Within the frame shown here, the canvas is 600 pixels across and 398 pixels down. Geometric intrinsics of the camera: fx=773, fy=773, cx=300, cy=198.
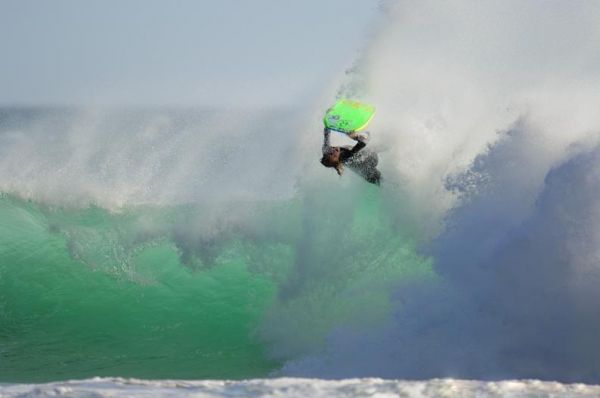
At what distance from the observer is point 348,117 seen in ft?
27.7

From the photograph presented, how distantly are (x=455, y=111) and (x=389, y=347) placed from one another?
6268 mm

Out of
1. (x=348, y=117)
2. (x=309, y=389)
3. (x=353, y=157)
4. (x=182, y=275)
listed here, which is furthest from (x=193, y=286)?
(x=309, y=389)

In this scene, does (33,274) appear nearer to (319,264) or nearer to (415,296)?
(319,264)

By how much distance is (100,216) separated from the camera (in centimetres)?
1487

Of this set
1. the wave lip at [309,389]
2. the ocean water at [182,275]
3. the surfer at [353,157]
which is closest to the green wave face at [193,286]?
the ocean water at [182,275]

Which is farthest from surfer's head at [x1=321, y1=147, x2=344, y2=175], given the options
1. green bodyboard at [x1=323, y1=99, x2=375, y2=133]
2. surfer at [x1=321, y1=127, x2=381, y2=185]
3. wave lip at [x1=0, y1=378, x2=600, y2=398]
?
wave lip at [x1=0, y1=378, x2=600, y2=398]

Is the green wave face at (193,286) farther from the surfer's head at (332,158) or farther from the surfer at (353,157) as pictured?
the surfer's head at (332,158)

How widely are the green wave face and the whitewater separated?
38 millimetres

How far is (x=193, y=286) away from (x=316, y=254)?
2233 mm

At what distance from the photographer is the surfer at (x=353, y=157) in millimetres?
8188

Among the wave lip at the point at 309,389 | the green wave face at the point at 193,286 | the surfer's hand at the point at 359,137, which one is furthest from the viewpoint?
the green wave face at the point at 193,286

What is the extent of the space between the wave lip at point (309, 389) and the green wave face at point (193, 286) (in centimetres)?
489

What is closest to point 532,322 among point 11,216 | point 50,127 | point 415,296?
Answer: point 415,296

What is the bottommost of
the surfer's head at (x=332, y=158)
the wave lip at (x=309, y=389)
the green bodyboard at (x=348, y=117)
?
the wave lip at (x=309, y=389)
